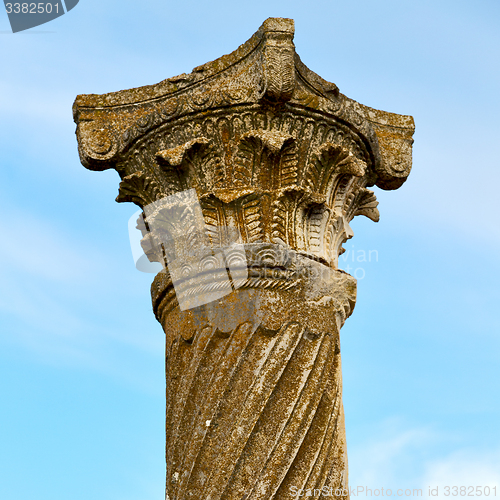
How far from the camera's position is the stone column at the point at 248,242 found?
568 centimetres

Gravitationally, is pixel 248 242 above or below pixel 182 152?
below

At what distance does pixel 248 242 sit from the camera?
629 centimetres

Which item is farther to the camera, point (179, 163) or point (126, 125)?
point (126, 125)

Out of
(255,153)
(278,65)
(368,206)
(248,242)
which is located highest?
(278,65)

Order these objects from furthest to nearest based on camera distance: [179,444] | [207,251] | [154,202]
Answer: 1. [154,202]
2. [207,251]
3. [179,444]

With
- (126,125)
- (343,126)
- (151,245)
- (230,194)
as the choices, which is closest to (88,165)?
(126,125)

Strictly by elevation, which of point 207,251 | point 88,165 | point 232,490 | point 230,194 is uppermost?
point 88,165

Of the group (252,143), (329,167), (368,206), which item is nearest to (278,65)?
(252,143)

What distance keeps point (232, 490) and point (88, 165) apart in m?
3.14

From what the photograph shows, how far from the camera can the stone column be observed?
568 centimetres

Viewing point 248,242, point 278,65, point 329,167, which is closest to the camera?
point 248,242

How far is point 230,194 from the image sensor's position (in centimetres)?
638

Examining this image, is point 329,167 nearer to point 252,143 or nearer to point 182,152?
point 252,143

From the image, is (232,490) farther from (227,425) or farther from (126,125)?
(126,125)
